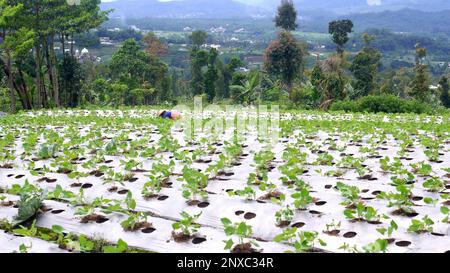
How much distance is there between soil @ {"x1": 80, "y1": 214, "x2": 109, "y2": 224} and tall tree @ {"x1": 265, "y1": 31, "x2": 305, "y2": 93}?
18862mm

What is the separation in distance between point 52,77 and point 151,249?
54.1 ft

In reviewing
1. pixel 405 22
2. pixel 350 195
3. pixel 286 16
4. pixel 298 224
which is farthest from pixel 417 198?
pixel 405 22

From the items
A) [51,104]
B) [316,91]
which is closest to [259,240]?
[316,91]

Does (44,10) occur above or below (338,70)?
above

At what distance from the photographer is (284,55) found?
20984 millimetres

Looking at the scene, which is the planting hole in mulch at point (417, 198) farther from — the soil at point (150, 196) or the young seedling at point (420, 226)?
the soil at point (150, 196)

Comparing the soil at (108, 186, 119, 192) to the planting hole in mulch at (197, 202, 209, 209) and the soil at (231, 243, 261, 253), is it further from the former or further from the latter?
the soil at (231, 243, 261, 253)

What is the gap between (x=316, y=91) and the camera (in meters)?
16.4

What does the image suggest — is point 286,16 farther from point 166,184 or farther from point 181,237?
point 181,237

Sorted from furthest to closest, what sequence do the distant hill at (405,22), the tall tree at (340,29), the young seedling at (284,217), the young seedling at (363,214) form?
the distant hill at (405,22) → the tall tree at (340,29) → the young seedling at (284,217) → the young seedling at (363,214)

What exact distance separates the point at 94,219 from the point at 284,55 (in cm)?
1899

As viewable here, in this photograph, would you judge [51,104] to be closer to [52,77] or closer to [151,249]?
[52,77]

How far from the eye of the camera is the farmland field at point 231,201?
8.21 ft

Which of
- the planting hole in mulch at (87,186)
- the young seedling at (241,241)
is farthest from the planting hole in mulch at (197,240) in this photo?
the planting hole in mulch at (87,186)
